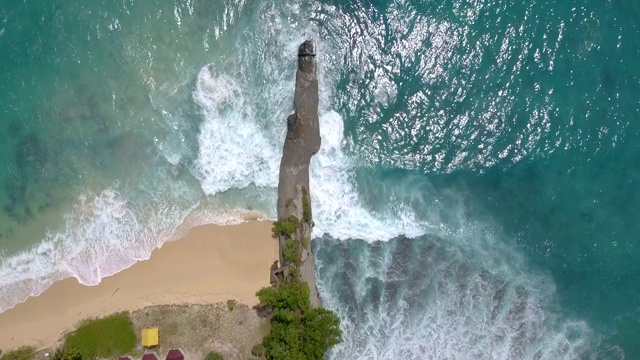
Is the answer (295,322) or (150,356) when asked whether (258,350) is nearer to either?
(295,322)

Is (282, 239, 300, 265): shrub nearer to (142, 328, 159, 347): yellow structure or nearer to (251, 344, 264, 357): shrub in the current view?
(251, 344, 264, 357): shrub

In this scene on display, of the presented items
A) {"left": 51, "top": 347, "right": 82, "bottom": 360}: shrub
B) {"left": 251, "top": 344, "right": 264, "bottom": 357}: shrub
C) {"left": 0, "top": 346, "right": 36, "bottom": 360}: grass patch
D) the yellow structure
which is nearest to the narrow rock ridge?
{"left": 251, "top": 344, "right": 264, "bottom": 357}: shrub

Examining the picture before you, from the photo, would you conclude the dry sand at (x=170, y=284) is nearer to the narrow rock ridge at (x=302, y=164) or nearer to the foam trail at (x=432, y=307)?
the narrow rock ridge at (x=302, y=164)

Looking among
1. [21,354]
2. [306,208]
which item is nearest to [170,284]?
[306,208]

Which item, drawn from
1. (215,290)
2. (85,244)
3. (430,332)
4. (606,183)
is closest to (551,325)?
(430,332)

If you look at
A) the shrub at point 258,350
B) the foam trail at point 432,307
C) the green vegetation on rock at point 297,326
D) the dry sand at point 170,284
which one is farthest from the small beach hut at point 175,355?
the foam trail at point 432,307

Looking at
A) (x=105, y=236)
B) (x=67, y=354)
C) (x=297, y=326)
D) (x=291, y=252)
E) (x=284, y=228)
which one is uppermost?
(x=105, y=236)
